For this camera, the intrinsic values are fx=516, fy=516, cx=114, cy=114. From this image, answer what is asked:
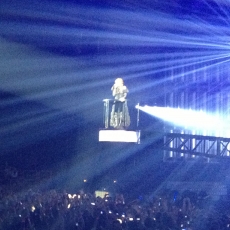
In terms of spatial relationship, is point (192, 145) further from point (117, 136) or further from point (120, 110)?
point (117, 136)

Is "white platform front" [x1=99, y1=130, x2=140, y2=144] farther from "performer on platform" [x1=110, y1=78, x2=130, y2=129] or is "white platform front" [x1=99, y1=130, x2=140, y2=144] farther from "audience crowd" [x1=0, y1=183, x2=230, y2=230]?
"audience crowd" [x1=0, y1=183, x2=230, y2=230]

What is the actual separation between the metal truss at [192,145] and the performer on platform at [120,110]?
1.93 meters

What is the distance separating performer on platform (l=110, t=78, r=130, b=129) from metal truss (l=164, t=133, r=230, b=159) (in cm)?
193

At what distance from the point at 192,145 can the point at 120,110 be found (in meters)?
4.77

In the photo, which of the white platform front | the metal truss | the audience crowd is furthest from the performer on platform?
the audience crowd

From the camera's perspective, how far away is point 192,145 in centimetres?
1672

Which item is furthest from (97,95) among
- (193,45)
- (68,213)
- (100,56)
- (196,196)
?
(68,213)

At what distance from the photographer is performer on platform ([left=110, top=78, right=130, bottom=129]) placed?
497 inches

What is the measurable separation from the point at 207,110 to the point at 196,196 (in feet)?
25.5

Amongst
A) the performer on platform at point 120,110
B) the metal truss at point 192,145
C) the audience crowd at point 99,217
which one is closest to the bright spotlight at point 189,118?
the metal truss at point 192,145

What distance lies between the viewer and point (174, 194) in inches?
416

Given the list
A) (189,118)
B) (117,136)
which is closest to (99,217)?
(117,136)

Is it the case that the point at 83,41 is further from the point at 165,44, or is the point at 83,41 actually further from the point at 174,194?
the point at 174,194

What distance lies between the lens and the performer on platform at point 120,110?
41.4 ft
